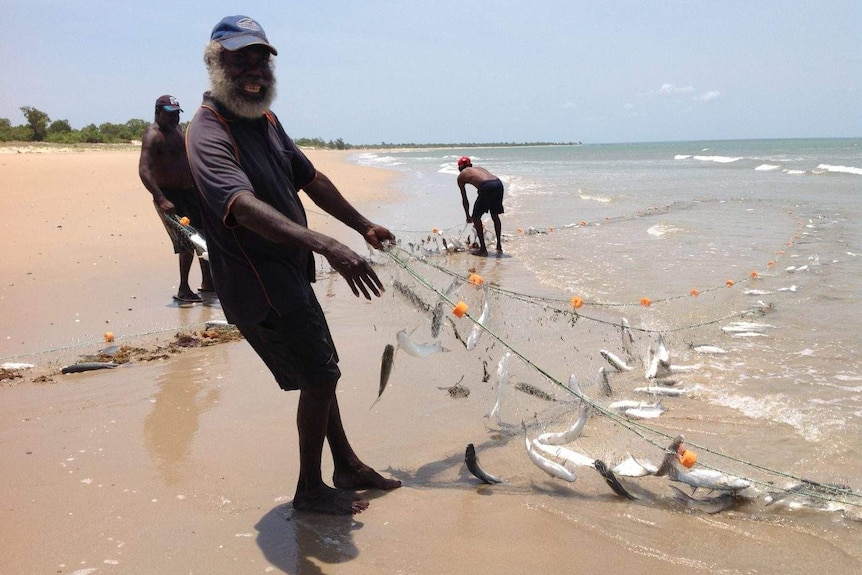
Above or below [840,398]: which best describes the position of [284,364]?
above

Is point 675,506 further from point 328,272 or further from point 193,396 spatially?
point 328,272

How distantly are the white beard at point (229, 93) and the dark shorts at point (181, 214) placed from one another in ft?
14.4

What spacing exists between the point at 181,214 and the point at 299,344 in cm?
508

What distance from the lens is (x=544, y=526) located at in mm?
2746

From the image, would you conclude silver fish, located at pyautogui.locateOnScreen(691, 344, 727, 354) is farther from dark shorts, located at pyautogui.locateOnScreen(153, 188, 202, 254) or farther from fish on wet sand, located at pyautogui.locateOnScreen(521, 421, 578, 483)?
dark shorts, located at pyautogui.locateOnScreen(153, 188, 202, 254)

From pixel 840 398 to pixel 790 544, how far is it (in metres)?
1.93

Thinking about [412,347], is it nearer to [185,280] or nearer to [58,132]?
[185,280]

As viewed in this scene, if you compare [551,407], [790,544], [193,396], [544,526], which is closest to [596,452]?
[551,407]

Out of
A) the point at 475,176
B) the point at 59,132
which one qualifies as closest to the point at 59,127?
the point at 59,132

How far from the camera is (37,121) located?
47.8m

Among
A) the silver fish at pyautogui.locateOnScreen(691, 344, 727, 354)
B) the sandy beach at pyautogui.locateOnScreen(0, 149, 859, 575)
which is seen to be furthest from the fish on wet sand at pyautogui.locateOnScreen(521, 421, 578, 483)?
the silver fish at pyautogui.locateOnScreen(691, 344, 727, 354)

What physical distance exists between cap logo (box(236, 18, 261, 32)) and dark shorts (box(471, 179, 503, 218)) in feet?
24.8

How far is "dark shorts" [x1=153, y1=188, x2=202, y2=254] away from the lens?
6.87 m

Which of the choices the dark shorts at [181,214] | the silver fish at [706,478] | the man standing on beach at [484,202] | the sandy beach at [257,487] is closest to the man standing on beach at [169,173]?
the dark shorts at [181,214]
